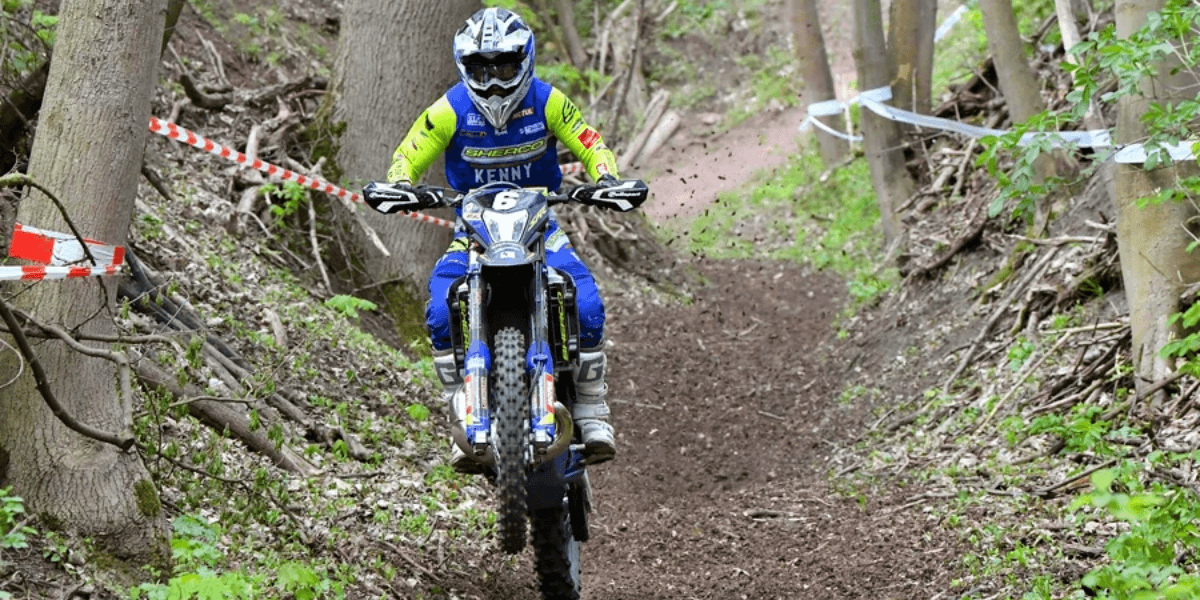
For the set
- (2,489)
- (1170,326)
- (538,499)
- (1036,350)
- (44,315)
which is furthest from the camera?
(1036,350)

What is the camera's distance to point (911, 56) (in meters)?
14.2

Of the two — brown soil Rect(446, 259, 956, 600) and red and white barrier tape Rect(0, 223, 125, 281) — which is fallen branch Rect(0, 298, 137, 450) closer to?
red and white barrier tape Rect(0, 223, 125, 281)

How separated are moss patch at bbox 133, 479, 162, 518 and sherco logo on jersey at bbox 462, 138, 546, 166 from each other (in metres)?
2.26

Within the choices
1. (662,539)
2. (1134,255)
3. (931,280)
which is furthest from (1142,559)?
(931,280)

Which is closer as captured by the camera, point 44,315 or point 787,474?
point 44,315

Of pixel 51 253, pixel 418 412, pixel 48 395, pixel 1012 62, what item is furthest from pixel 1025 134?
pixel 48 395

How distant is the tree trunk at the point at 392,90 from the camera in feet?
33.7

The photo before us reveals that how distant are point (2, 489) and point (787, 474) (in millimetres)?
5934

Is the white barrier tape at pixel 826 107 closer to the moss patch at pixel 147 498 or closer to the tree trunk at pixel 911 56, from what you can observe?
the tree trunk at pixel 911 56

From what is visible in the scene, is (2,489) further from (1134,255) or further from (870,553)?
(1134,255)

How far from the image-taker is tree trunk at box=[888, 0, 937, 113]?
14.2 meters

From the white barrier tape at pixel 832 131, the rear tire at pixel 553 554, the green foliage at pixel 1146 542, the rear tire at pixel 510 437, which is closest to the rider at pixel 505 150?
the rear tire at pixel 553 554

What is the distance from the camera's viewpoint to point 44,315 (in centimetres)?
486

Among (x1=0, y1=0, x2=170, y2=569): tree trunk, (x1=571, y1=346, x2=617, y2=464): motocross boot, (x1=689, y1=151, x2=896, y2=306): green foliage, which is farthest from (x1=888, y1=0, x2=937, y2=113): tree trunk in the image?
(x1=0, y1=0, x2=170, y2=569): tree trunk
